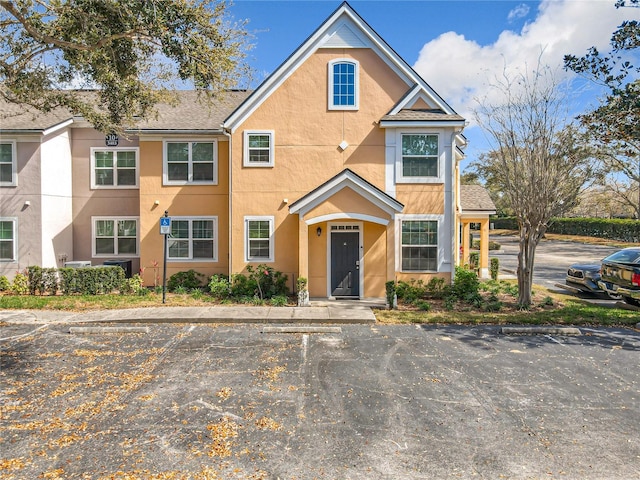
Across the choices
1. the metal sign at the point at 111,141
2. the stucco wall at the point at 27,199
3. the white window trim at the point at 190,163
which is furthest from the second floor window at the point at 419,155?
the stucco wall at the point at 27,199

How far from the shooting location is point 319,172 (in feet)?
50.5

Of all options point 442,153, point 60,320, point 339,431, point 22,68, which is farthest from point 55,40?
point 442,153

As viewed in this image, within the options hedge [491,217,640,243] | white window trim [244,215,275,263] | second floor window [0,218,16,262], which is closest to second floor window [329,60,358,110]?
white window trim [244,215,275,263]

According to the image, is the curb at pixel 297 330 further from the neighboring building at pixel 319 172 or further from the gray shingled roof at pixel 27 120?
the gray shingled roof at pixel 27 120

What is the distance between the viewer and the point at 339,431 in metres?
5.73

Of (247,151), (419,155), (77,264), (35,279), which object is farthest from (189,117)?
(419,155)

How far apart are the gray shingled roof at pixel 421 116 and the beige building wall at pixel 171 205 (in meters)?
6.58

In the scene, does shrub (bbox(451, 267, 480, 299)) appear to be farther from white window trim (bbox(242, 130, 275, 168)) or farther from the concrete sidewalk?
white window trim (bbox(242, 130, 275, 168))

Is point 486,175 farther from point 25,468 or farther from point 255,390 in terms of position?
point 25,468

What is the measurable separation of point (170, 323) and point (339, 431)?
7472 millimetres

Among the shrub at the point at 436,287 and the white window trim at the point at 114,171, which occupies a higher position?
the white window trim at the point at 114,171

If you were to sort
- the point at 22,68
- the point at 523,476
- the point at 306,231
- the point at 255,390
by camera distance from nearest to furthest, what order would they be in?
the point at 523,476
the point at 255,390
the point at 22,68
the point at 306,231

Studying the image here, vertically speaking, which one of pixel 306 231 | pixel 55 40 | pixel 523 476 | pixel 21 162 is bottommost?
pixel 523 476

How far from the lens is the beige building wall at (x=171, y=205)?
16.3m
